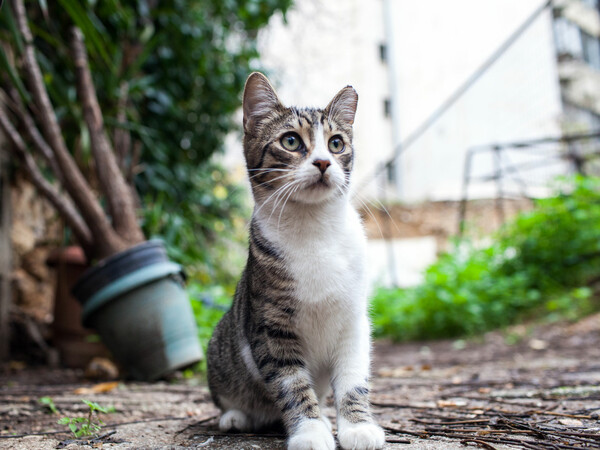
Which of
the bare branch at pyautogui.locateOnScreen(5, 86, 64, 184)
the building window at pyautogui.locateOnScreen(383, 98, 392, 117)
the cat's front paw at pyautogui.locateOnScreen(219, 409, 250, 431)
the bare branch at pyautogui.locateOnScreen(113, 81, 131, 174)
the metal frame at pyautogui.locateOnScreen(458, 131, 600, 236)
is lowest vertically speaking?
→ the cat's front paw at pyautogui.locateOnScreen(219, 409, 250, 431)

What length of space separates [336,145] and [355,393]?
83 cm

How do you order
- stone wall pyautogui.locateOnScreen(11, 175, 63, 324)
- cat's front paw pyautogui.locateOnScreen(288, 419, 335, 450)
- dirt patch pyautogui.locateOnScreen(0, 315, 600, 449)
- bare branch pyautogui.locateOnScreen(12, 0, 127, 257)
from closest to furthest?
cat's front paw pyautogui.locateOnScreen(288, 419, 335, 450), dirt patch pyautogui.locateOnScreen(0, 315, 600, 449), bare branch pyautogui.locateOnScreen(12, 0, 127, 257), stone wall pyautogui.locateOnScreen(11, 175, 63, 324)

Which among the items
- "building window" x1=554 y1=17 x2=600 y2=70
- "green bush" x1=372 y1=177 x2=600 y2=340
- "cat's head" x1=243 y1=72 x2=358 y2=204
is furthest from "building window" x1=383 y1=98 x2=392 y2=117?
"cat's head" x1=243 y1=72 x2=358 y2=204

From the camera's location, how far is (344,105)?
1.83 m

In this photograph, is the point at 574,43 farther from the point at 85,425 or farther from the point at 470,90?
the point at 85,425

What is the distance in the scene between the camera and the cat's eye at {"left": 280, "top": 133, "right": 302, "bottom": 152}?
167 centimetres

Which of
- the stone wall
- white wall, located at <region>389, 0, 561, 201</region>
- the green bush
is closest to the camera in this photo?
the stone wall

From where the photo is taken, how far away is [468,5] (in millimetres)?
11430

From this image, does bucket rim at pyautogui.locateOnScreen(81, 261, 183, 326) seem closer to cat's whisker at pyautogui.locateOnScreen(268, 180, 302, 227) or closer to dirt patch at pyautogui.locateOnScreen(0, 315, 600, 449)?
dirt patch at pyautogui.locateOnScreen(0, 315, 600, 449)

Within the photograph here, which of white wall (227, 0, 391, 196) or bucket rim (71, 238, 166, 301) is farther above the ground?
white wall (227, 0, 391, 196)

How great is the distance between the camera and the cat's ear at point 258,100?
181 cm

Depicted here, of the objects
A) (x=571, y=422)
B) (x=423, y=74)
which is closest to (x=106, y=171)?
(x=571, y=422)

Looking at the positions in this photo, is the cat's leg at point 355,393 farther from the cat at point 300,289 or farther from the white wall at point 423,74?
the white wall at point 423,74

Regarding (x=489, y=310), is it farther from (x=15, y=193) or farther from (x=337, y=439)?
(x=15, y=193)
